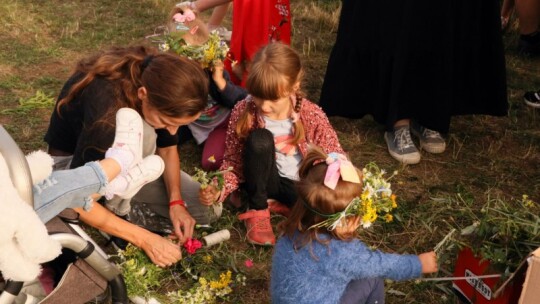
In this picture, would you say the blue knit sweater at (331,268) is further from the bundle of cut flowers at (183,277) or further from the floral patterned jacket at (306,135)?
the floral patterned jacket at (306,135)

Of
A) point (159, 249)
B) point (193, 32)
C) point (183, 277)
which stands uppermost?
point (193, 32)

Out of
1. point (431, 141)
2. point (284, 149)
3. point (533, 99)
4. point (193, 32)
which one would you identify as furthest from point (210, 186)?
point (533, 99)

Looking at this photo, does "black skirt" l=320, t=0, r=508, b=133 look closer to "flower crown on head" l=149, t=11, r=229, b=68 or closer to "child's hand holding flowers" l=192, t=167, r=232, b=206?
"flower crown on head" l=149, t=11, r=229, b=68

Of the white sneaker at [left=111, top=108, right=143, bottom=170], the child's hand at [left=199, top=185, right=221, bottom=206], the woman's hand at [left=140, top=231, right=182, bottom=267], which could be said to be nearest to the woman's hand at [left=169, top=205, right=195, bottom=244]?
the child's hand at [left=199, top=185, right=221, bottom=206]

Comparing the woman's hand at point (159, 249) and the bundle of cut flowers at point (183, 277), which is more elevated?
the woman's hand at point (159, 249)

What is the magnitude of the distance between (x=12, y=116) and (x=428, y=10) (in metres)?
2.94

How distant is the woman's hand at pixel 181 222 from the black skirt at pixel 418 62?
1.52 metres

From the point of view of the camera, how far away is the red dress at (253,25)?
4691mm

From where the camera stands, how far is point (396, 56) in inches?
166

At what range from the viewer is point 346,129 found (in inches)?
190

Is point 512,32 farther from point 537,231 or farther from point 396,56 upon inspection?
point 537,231

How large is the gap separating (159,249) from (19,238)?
1.18 m

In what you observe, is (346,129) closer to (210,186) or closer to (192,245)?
(210,186)

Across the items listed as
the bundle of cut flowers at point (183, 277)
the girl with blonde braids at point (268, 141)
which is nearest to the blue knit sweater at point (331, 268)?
the bundle of cut flowers at point (183, 277)
